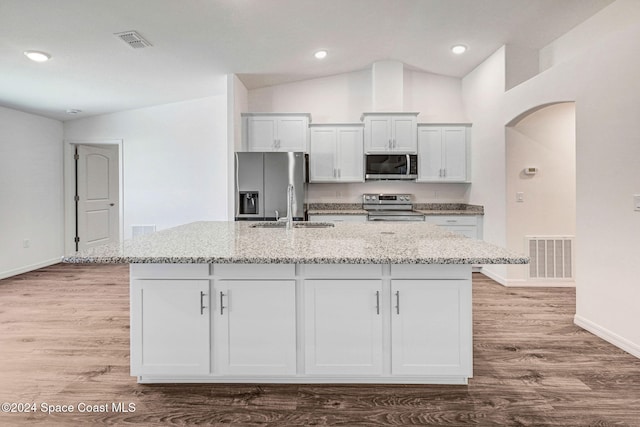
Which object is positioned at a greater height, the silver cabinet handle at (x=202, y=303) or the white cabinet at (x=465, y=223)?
the white cabinet at (x=465, y=223)

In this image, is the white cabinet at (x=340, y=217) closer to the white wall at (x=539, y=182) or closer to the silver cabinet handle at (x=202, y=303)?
the white wall at (x=539, y=182)

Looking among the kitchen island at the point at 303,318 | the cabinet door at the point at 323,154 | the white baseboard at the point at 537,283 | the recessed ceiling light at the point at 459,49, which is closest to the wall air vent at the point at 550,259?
the white baseboard at the point at 537,283

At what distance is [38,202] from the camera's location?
5430 millimetres

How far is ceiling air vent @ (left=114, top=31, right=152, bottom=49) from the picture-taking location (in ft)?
10.8

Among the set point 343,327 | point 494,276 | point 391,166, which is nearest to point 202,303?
point 343,327

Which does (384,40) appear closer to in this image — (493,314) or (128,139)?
(493,314)

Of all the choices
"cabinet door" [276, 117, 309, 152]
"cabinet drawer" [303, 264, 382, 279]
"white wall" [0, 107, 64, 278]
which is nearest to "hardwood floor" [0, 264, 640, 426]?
"cabinet drawer" [303, 264, 382, 279]

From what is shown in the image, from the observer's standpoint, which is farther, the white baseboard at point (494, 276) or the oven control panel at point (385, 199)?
the oven control panel at point (385, 199)

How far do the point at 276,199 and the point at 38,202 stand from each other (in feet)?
11.9

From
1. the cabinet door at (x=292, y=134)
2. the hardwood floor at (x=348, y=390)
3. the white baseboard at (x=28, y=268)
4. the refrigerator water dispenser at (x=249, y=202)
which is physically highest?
the cabinet door at (x=292, y=134)

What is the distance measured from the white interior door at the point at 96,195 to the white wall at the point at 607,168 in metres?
6.57

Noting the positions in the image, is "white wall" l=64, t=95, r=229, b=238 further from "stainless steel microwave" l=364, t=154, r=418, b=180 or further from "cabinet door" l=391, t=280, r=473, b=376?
"cabinet door" l=391, t=280, r=473, b=376

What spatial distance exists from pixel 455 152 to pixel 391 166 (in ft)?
3.13

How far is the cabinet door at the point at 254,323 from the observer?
2.05m
